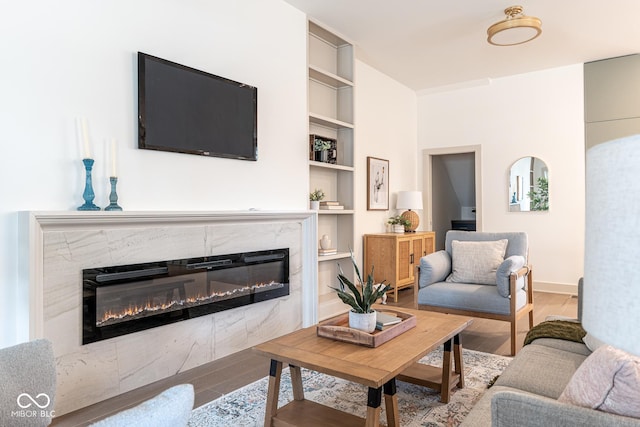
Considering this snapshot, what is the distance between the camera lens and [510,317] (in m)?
3.17

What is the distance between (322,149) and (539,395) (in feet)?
10.7

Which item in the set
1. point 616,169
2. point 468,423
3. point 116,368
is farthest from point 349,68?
point 616,169

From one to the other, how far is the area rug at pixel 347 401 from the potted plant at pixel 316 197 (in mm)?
1732

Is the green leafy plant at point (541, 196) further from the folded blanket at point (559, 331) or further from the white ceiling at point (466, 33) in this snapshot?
the folded blanket at point (559, 331)

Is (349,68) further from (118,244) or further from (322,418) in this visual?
(322,418)

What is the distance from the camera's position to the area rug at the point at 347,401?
2.21m

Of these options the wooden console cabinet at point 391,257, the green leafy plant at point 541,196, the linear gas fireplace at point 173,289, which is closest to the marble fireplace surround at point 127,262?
the linear gas fireplace at point 173,289

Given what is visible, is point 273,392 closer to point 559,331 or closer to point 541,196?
point 559,331

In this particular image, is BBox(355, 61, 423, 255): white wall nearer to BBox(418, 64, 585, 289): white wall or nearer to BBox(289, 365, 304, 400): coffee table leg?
BBox(418, 64, 585, 289): white wall

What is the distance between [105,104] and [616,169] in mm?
2696

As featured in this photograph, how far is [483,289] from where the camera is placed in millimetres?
3387

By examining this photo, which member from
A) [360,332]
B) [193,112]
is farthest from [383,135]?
[360,332]

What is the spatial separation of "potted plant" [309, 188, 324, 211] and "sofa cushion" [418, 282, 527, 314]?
1283 mm

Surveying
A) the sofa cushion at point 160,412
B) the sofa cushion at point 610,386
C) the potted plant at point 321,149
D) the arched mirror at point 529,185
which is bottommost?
the sofa cushion at point 610,386
